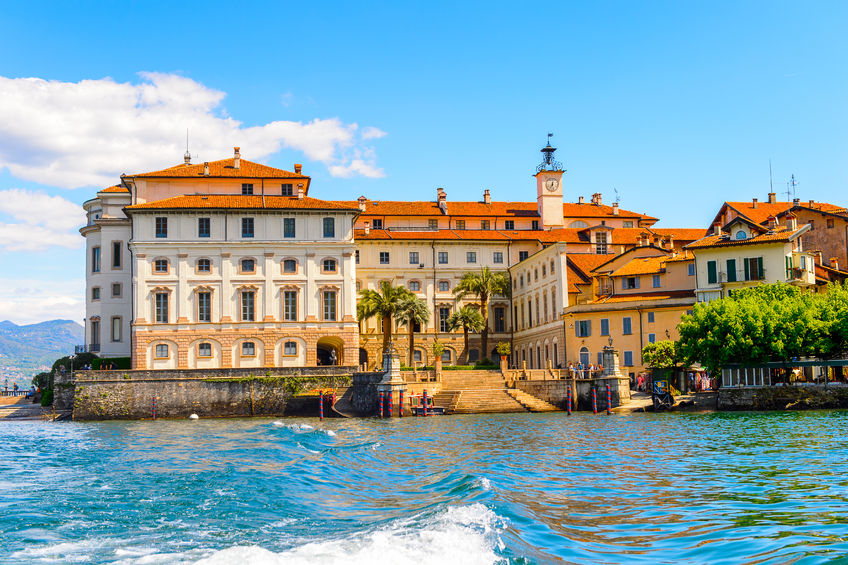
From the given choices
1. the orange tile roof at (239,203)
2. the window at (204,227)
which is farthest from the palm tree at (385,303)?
the window at (204,227)

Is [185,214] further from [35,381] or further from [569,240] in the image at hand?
[569,240]

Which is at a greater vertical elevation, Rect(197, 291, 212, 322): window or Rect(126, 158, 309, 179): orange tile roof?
Rect(126, 158, 309, 179): orange tile roof

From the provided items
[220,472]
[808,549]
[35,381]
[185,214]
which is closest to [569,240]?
[185,214]

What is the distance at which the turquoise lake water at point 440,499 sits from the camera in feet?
43.5

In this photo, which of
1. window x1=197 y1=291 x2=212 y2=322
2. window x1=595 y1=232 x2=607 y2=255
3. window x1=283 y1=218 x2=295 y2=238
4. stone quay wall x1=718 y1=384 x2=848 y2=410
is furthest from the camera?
window x1=595 y1=232 x2=607 y2=255

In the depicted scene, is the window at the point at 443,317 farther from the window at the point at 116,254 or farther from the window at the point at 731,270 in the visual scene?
the window at the point at 116,254

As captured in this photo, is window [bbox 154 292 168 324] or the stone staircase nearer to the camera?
the stone staircase

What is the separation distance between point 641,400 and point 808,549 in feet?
133

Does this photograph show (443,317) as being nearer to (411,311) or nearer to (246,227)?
(411,311)

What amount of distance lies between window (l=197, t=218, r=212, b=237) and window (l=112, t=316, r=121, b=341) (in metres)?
10.9

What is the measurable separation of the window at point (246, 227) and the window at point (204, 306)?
523 centimetres

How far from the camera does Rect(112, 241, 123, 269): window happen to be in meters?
69.6

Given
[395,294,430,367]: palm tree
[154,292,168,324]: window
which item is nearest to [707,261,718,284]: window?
[395,294,430,367]: palm tree

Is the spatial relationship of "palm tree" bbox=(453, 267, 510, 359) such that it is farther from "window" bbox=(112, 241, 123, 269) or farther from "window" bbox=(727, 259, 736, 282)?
"window" bbox=(112, 241, 123, 269)
